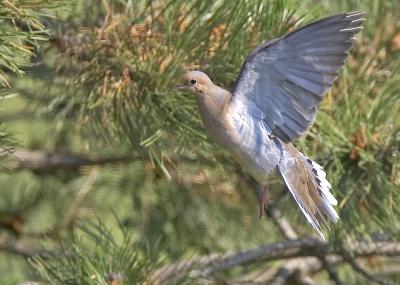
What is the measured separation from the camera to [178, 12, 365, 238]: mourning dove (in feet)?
3.83

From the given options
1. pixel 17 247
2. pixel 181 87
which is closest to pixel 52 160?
pixel 17 247

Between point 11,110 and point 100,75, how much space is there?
49 centimetres

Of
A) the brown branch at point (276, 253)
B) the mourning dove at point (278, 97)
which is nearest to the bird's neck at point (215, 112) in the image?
the mourning dove at point (278, 97)

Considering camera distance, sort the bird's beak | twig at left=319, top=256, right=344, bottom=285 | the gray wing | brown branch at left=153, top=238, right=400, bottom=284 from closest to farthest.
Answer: the gray wing
the bird's beak
brown branch at left=153, top=238, right=400, bottom=284
twig at left=319, top=256, right=344, bottom=285

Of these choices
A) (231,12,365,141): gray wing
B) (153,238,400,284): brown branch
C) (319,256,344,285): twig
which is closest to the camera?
(231,12,365,141): gray wing

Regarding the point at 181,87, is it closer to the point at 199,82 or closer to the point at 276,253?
the point at 199,82

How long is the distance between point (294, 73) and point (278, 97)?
0.04 meters

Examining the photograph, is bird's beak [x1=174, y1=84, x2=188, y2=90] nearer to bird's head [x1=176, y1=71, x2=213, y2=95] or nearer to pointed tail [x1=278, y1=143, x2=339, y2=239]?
bird's head [x1=176, y1=71, x2=213, y2=95]

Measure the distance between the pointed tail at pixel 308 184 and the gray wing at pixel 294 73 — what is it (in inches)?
2.5

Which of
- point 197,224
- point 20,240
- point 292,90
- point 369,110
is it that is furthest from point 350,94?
point 20,240

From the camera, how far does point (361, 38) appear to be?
1.46m

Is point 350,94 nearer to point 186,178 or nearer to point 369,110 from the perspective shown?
point 369,110

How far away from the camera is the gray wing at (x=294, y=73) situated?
3.79ft

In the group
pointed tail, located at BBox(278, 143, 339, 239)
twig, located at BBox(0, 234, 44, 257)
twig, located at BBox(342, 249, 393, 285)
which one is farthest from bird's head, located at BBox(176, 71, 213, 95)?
twig, located at BBox(0, 234, 44, 257)
